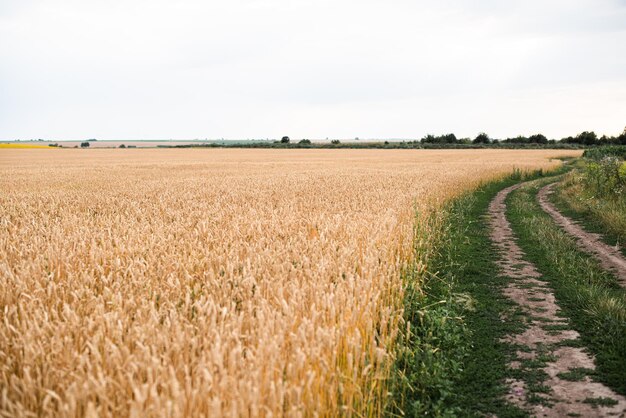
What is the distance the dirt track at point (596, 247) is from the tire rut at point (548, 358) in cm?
161

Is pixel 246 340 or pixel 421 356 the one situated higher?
pixel 246 340

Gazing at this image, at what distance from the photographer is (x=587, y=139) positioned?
121 m

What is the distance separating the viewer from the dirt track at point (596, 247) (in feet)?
30.5

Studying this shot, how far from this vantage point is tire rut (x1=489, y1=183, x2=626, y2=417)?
4535mm

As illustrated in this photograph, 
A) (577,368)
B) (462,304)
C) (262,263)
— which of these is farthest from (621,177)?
(262,263)

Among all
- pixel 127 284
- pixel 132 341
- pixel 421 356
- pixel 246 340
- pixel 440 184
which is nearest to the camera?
pixel 132 341

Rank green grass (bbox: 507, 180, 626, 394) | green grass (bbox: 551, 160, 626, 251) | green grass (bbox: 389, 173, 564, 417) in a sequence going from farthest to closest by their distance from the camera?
green grass (bbox: 551, 160, 626, 251), green grass (bbox: 507, 180, 626, 394), green grass (bbox: 389, 173, 564, 417)

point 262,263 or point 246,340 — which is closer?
point 246,340

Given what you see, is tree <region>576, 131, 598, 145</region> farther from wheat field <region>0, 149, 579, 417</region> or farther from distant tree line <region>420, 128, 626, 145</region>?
wheat field <region>0, 149, 579, 417</region>

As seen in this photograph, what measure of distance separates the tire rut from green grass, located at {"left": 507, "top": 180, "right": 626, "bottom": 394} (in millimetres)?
153

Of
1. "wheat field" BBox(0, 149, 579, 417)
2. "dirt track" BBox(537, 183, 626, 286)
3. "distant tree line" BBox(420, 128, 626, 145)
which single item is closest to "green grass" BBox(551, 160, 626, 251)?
"dirt track" BBox(537, 183, 626, 286)

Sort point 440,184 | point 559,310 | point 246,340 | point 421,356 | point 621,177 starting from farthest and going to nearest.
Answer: point 440,184
point 621,177
point 559,310
point 421,356
point 246,340

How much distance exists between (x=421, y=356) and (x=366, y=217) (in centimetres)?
487

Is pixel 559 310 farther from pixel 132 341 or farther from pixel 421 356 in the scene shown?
pixel 132 341
